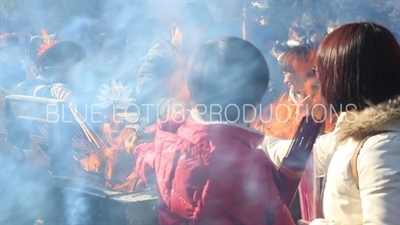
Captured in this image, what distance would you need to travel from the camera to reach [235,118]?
1864 millimetres

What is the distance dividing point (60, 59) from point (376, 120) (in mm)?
3067

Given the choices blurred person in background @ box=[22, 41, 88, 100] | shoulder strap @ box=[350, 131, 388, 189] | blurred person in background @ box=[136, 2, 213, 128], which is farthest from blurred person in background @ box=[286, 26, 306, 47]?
shoulder strap @ box=[350, 131, 388, 189]

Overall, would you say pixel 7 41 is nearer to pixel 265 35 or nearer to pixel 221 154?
pixel 265 35

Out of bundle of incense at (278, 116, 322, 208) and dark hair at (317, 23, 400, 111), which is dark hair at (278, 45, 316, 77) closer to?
bundle of incense at (278, 116, 322, 208)

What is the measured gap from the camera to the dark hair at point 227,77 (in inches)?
71.8

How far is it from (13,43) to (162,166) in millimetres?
4393

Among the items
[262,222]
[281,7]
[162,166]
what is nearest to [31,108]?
[162,166]

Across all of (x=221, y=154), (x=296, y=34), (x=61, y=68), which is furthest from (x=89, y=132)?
(x=296, y=34)

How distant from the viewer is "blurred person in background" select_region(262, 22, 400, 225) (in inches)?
55.4

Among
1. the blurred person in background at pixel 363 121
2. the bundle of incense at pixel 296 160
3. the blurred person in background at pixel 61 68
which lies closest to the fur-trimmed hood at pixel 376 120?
the blurred person in background at pixel 363 121

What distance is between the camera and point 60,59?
4.06 meters

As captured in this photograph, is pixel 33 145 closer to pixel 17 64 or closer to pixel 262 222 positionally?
pixel 17 64

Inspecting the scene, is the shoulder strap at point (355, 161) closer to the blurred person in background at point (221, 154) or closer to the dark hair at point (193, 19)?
the blurred person in background at point (221, 154)

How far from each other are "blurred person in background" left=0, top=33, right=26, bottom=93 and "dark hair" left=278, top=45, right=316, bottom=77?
2997 mm
